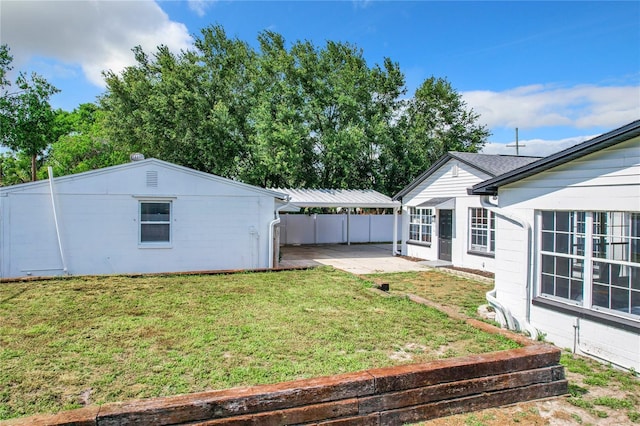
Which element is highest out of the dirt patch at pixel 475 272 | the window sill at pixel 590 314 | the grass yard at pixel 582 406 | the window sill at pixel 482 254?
the window sill at pixel 482 254

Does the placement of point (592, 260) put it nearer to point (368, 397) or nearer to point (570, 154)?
point (570, 154)

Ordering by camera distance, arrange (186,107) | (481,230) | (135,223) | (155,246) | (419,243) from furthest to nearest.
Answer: (186,107) < (419,243) < (481,230) < (155,246) < (135,223)

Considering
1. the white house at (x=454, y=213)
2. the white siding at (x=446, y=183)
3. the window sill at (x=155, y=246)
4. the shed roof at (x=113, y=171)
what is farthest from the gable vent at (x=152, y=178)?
the white siding at (x=446, y=183)

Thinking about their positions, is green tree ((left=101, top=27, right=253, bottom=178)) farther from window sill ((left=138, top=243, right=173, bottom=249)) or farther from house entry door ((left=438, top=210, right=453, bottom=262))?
house entry door ((left=438, top=210, right=453, bottom=262))

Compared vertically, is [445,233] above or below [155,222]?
below

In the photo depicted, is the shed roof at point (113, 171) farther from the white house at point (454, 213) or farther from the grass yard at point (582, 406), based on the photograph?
the grass yard at point (582, 406)

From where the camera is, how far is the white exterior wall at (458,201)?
42.6 feet

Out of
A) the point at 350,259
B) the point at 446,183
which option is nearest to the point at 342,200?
the point at 350,259

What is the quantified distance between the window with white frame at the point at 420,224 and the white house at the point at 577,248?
8.56 metres

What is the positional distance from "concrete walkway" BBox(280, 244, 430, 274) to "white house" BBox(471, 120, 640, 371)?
636cm

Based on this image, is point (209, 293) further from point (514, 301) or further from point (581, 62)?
point (581, 62)

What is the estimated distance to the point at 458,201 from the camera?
1384 cm

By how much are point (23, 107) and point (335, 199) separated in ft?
43.2

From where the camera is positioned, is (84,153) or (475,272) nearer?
(475,272)
